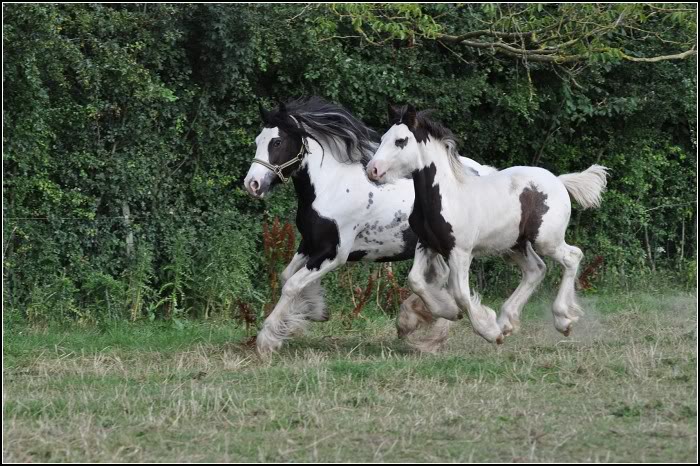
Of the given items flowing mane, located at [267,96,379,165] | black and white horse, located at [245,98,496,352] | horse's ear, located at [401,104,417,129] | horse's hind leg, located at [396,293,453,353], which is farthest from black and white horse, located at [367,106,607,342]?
flowing mane, located at [267,96,379,165]

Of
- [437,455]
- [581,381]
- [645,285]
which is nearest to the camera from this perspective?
[437,455]

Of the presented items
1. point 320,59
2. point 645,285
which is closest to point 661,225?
point 645,285

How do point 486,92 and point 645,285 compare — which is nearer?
point 486,92

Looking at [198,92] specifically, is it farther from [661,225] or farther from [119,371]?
[661,225]

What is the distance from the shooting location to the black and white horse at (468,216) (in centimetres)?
812

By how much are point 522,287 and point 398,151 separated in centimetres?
161

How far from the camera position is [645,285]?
13.4m

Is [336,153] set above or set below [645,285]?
above

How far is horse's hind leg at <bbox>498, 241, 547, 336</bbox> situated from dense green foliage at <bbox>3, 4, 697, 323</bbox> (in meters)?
2.88

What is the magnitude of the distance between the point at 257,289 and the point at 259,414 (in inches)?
224

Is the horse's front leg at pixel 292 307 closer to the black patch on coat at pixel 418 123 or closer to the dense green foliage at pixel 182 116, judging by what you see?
the black patch on coat at pixel 418 123

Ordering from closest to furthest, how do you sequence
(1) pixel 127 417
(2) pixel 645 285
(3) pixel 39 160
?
(1) pixel 127 417, (3) pixel 39 160, (2) pixel 645 285

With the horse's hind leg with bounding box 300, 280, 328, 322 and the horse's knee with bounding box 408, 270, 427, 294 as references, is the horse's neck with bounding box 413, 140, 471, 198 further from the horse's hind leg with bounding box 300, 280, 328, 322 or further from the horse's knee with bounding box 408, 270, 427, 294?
the horse's hind leg with bounding box 300, 280, 328, 322

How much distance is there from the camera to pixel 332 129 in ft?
29.3
